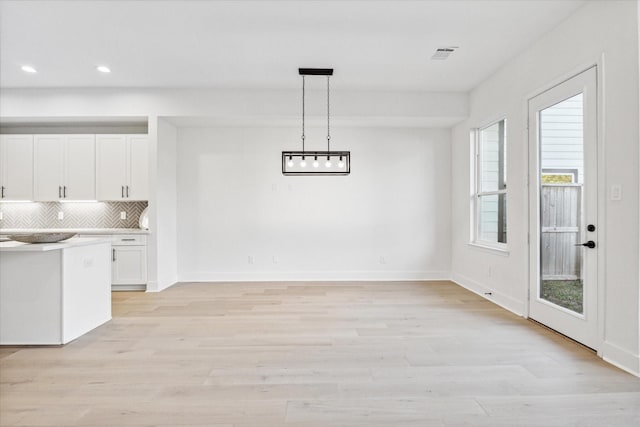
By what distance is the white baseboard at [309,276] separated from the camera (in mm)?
5652

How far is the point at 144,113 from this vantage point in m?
4.93

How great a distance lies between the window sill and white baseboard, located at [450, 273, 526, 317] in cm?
49

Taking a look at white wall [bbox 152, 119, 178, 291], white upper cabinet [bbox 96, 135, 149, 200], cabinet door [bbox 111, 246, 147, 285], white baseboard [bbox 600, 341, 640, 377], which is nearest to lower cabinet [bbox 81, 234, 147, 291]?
cabinet door [bbox 111, 246, 147, 285]

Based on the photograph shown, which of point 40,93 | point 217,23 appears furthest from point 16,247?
point 40,93

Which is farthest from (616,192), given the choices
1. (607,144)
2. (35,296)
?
(35,296)

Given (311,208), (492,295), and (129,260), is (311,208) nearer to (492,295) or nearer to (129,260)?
(129,260)

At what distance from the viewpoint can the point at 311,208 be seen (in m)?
5.73

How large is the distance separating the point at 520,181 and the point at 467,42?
62.7 inches

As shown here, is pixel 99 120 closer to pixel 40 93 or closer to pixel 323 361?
pixel 40 93

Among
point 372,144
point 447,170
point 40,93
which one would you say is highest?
point 40,93

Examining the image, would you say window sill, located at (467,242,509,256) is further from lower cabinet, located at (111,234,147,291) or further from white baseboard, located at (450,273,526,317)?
lower cabinet, located at (111,234,147,291)

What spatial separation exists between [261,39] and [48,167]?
3.99m

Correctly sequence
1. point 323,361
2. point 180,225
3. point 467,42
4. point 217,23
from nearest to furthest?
1. point 323,361
2. point 217,23
3. point 467,42
4. point 180,225

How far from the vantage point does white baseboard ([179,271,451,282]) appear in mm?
5652
